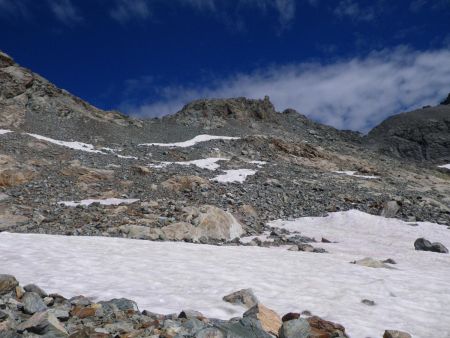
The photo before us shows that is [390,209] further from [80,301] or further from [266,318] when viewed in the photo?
[80,301]

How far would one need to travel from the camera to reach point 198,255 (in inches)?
442

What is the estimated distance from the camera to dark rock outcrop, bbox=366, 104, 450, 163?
80.6 meters

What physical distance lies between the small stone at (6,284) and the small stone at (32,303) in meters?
0.49

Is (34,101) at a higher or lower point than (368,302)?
higher

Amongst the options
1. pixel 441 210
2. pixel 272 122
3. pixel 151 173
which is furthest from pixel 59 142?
pixel 272 122

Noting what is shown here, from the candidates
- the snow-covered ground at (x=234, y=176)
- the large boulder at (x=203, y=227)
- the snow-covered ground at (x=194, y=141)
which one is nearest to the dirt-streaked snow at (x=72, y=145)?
the snow-covered ground at (x=194, y=141)

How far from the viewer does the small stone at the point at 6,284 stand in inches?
241

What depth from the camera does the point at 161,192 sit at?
21531 mm

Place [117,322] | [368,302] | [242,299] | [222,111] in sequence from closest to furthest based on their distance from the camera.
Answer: [117,322] < [242,299] < [368,302] < [222,111]

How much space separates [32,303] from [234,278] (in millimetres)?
4391

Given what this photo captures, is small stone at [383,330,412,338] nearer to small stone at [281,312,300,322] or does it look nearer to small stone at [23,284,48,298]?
small stone at [281,312,300,322]

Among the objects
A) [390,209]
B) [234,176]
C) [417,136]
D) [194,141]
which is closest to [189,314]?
[390,209]

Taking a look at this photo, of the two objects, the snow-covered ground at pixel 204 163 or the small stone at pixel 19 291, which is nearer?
the small stone at pixel 19 291

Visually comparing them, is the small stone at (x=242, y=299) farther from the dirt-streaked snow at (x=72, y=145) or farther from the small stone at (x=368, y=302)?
the dirt-streaked snow at (x=72, y=145)
